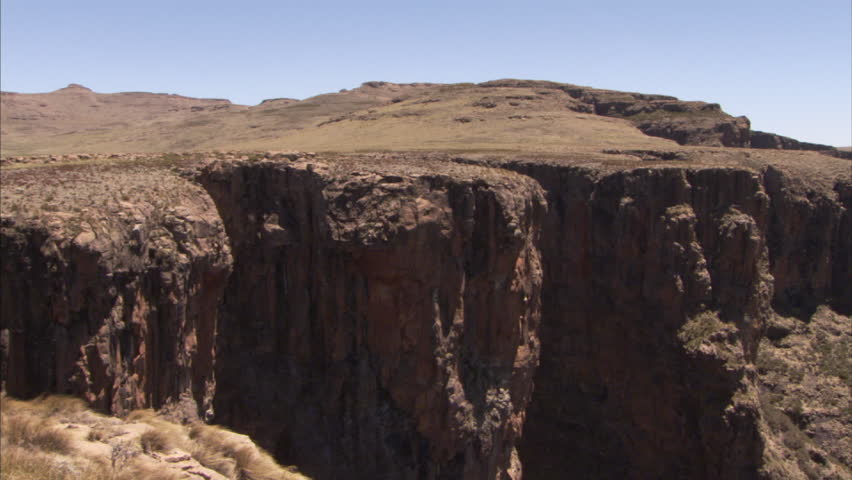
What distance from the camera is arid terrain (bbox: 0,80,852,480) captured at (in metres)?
16.4

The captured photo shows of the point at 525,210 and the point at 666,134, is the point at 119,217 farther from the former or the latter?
the point at 666,134

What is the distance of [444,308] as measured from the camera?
25.4 m

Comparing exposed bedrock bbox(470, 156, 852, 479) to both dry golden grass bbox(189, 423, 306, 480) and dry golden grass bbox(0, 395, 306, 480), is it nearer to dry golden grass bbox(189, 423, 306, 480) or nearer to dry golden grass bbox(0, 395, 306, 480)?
dry golden grass bbox(189, 423, 306, 480)

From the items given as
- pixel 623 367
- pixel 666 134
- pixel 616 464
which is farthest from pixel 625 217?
pixel 666 134

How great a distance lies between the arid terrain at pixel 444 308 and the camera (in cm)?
1638

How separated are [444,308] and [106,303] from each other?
12.5 m

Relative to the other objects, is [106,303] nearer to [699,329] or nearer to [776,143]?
[699,329]

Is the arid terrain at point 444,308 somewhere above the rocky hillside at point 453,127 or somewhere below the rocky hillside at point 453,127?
below

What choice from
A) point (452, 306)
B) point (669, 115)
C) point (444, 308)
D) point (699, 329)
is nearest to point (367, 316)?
point (444, 308)

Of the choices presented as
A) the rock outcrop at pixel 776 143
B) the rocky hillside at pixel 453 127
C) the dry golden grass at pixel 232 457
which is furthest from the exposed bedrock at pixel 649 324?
the rock outcrop at pixel 776 143

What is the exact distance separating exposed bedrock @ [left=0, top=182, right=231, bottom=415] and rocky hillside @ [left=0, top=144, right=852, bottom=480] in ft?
0.20

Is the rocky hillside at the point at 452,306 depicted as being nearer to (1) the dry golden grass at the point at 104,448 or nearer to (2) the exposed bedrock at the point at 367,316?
(2) the exposed bedrock at the point at 367,316

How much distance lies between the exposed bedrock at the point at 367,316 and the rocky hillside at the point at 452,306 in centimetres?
8

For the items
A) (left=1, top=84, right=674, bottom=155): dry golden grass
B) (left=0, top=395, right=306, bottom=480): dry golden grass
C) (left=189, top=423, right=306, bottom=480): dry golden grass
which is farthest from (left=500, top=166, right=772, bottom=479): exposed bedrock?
(left=0, top=395, right=306, bottom=480): dry golden grass
